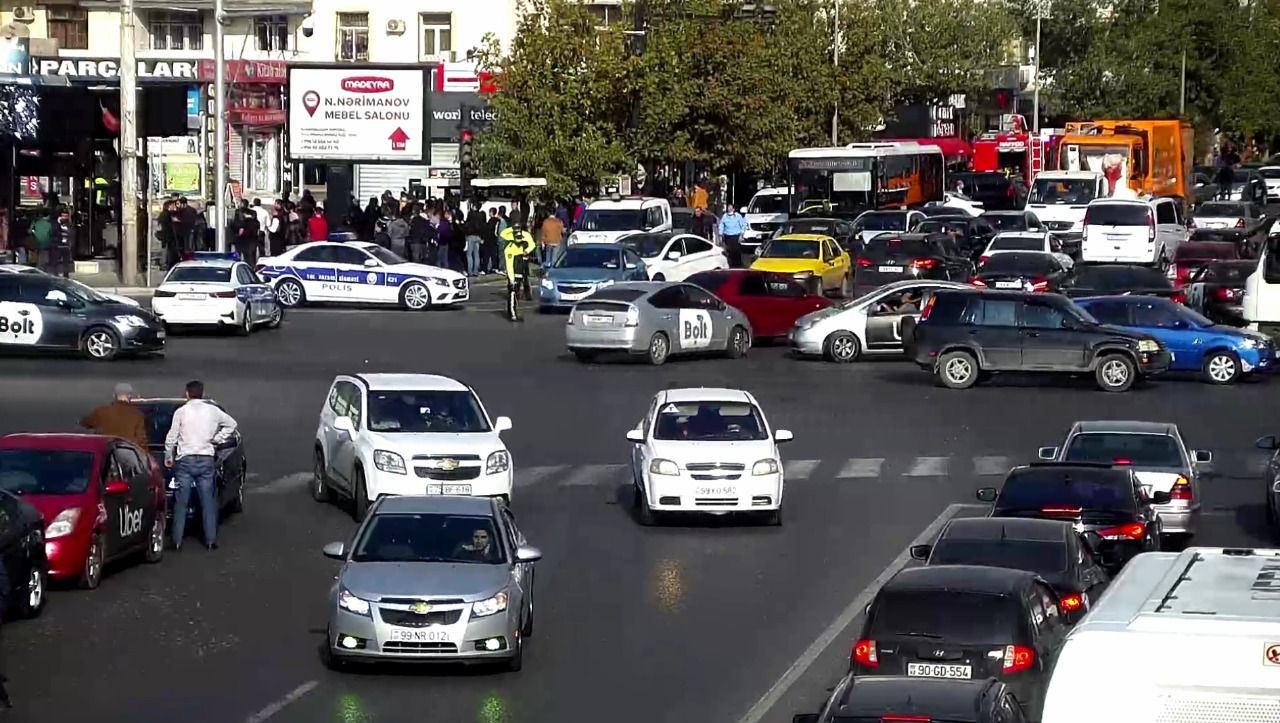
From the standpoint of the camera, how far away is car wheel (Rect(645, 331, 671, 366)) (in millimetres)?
36219

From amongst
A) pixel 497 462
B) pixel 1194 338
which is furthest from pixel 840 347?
pixel 497 462

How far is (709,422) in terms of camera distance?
23.2 m

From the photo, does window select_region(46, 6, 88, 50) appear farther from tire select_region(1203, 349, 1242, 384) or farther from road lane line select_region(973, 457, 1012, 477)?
road lane line select_region(973, 457, 1012, 477)

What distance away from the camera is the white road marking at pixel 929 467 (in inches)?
1013

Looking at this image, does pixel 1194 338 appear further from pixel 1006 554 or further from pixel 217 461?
pixel 1006 554

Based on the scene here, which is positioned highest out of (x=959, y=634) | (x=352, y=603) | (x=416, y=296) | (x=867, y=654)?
(x=416, y=296)

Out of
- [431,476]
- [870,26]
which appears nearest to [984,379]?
[431,476]

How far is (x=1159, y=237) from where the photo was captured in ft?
169

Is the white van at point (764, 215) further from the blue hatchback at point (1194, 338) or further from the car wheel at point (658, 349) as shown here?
the blue hatchback at point (1194, 338)

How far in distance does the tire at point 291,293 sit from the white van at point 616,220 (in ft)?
25.3

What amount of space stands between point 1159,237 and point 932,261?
29.6 ft

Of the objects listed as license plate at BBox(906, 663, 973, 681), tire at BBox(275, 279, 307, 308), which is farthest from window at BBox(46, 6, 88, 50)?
license plate at BBox(906, 663, 973, 681)

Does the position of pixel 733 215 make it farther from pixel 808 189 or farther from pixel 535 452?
pixel 535 452

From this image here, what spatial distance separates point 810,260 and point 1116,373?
1357 centimetres
